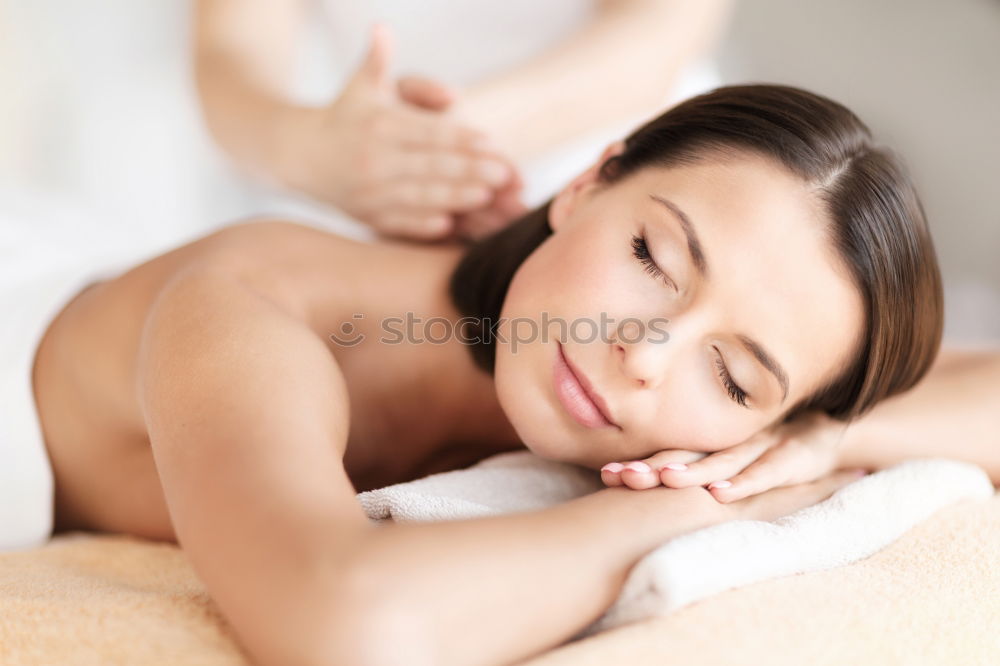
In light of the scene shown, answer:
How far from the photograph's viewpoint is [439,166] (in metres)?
1.25

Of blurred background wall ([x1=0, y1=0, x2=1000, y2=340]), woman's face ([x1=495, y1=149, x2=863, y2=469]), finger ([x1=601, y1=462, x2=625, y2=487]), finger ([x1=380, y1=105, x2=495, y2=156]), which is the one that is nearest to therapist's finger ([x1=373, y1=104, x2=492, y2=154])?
finger ([x1=380, y1=105, x2=495, y2=156])

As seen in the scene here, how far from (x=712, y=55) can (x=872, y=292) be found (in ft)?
4.05

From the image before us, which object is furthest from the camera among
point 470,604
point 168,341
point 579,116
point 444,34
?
point 444,34

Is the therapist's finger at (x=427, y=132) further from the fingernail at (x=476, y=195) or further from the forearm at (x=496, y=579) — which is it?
the forearm at (x=496, y=579)

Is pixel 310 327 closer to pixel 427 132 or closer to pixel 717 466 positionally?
pixel 427 132

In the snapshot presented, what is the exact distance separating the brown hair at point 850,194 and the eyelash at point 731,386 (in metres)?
0.11

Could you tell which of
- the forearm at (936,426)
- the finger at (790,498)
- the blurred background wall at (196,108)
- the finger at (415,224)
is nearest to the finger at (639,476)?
the finger at (790,498)

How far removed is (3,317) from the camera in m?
1.20

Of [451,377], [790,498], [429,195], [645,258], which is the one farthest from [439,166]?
[790,498]

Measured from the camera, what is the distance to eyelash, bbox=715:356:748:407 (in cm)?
91

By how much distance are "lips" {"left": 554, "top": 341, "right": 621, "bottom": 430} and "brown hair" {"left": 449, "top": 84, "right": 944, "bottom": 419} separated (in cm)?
22

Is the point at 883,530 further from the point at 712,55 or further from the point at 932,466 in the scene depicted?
the point at 712,55

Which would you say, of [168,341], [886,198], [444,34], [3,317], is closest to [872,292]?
[886,198]

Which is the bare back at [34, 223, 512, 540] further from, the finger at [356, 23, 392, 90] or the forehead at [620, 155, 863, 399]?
the forehead at [620, 155, 863, 399]
